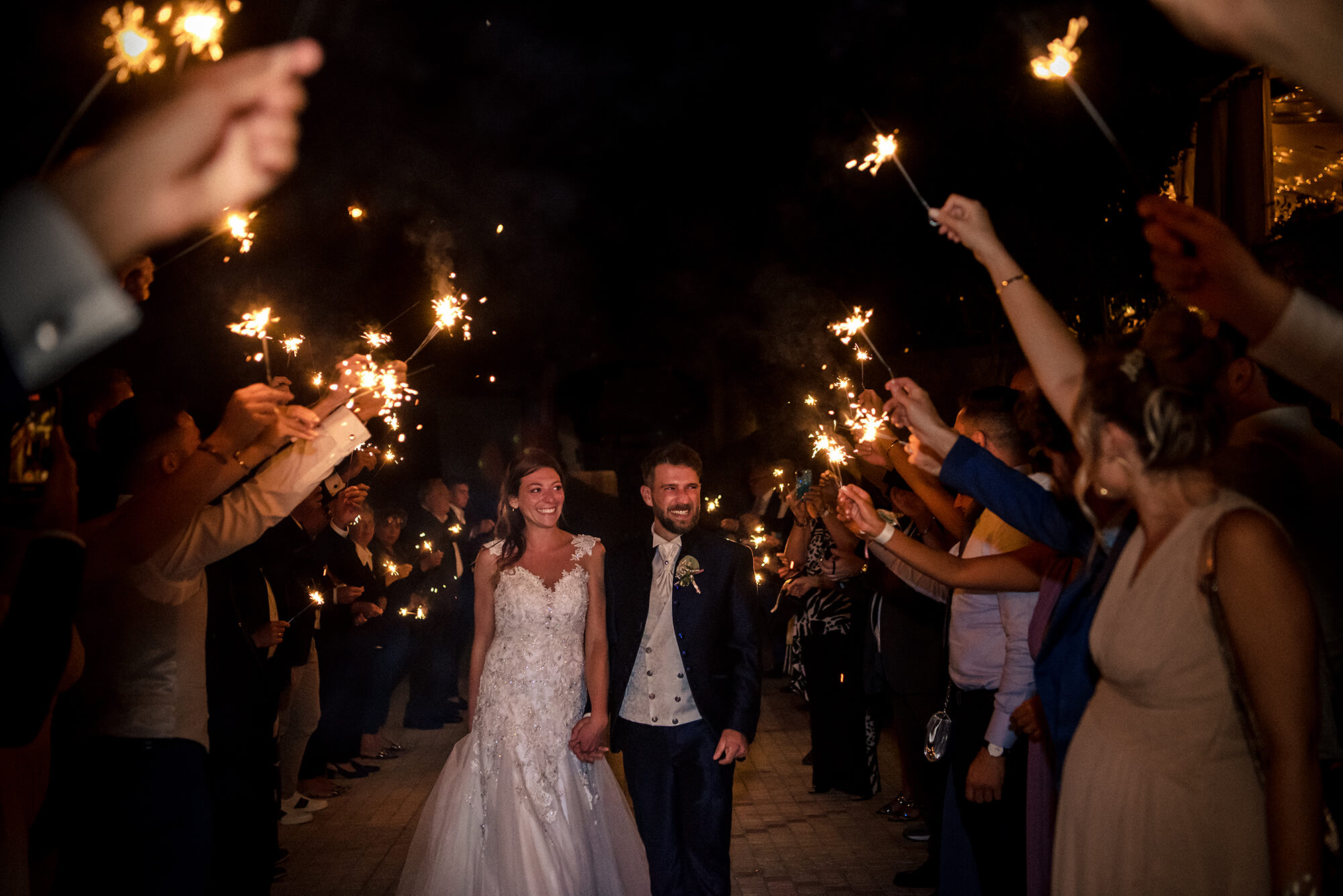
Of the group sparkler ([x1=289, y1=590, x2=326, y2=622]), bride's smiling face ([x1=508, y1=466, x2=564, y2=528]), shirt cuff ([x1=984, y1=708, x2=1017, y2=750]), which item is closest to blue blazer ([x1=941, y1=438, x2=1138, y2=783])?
shirt cuff ([x1=984, y1=708, x2=1017, y2=750])

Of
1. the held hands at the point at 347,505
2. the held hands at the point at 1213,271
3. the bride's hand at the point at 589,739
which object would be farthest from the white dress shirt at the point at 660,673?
the held hands at the point at 347,505

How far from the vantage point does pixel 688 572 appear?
Result: 4.56 meters

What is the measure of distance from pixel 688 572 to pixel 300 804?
469cm

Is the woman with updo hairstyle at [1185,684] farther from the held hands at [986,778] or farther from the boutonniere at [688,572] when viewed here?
the boutonniere at [688,572]

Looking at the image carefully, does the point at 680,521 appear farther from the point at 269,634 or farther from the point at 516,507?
the point at 269,634

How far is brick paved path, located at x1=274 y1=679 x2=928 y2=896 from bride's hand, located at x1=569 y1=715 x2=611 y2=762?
5.32 ft

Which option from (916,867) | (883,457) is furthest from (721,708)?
(916,867)

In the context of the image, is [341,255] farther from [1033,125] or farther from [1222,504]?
[1222,504]

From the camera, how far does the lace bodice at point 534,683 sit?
4.48 meters

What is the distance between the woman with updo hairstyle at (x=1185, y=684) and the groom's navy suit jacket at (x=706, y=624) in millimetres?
2102

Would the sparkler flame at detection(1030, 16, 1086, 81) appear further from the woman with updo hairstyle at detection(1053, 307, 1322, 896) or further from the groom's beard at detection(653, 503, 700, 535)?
the groom's beard at detection(653, 503, 700, 535)

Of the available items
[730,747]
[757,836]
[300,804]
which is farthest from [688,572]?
[300,804]

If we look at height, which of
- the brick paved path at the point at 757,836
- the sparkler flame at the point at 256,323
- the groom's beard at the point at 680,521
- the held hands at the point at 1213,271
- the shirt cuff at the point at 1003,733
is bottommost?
the brick paved path at the point at 757,836

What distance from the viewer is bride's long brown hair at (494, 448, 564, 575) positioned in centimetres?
496
